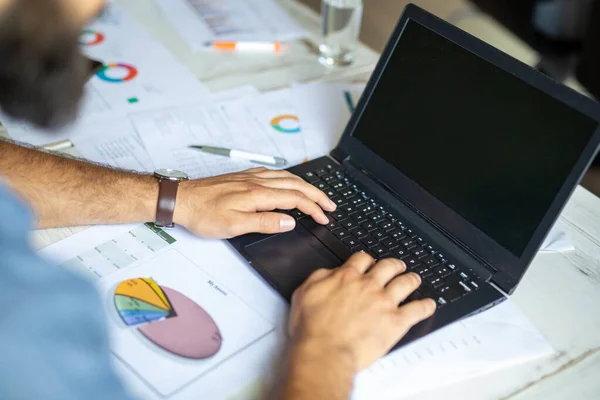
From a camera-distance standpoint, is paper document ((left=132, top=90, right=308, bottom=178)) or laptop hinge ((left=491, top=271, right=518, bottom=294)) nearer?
laptop hinge ((left=491, top=271, right=518, bottom=294))

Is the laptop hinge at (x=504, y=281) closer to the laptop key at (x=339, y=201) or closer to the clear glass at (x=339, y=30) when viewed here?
the laptop key at (x=339, y=201)

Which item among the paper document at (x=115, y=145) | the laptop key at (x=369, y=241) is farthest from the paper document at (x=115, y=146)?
the laptop key at (x=369, y=241)

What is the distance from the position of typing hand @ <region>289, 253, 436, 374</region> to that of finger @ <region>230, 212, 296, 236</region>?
0.12 m

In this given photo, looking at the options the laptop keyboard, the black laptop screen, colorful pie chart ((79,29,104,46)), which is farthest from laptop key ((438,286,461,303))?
colorful pie chart ((79,29,104,46))

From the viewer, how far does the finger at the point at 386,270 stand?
91 cm

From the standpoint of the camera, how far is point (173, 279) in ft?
3.05

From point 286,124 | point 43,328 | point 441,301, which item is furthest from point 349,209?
point 43,328

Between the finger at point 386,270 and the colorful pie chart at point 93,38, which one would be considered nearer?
the finger at point 386,270

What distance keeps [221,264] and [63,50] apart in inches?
14.6

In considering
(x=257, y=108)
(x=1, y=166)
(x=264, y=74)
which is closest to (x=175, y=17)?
(x=264, y=74)

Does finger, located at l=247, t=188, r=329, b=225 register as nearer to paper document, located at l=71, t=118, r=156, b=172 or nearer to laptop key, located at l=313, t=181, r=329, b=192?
laptop key, located at l=313, t=181, r=329, b=192

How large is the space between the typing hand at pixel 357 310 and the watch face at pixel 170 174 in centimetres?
31

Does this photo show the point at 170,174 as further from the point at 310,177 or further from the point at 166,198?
the point at 310,177

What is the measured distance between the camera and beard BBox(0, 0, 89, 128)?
70 cm
